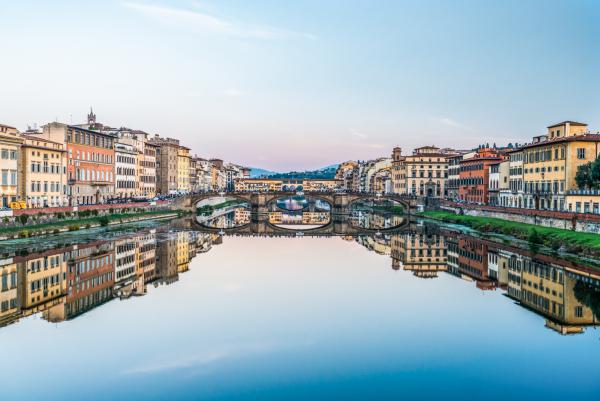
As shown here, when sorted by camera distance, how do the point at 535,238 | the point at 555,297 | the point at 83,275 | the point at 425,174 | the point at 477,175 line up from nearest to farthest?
1. the point at 555,297
2. the point at 83,275
3. the point at 535,238
4. the point at 477,175
5. the point at 425,174

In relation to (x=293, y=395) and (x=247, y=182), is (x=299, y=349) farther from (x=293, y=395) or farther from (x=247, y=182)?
(x=247, y=182)

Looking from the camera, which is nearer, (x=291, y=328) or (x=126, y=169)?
(x=291, y=328)

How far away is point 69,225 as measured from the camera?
1731 inches

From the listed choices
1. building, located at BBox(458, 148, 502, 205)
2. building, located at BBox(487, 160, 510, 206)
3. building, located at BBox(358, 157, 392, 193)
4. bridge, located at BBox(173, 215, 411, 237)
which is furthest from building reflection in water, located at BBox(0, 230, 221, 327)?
building, located at BBox(358, 157, 392, 193)

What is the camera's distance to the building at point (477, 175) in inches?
2643

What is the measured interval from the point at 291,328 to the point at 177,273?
12365mm

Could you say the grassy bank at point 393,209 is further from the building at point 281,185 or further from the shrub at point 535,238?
the building at point 281,185

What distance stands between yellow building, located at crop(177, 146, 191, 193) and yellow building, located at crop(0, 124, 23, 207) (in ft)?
154

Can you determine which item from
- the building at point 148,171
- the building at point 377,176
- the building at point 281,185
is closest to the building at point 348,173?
the building at point 281,185

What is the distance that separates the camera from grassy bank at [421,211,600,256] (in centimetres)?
3174

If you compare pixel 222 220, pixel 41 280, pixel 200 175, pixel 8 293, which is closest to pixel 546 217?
pixel 41 280

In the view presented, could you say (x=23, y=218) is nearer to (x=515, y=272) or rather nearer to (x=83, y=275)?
(x=83, y=275)

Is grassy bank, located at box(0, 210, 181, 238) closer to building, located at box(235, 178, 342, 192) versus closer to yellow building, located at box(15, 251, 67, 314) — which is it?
yellow building, located at box(15, 251, 67, 314)

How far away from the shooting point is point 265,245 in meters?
43.4
